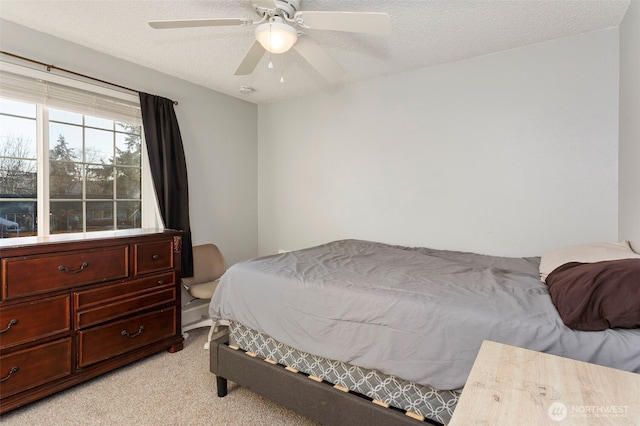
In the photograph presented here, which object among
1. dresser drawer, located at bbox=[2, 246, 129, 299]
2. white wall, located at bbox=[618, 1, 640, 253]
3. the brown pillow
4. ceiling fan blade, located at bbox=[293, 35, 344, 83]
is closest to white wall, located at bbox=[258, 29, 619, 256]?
white wall, located at bbox=[618, 1, 640, 253]

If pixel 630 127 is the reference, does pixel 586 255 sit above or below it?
below

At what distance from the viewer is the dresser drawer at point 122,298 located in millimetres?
→ 2107

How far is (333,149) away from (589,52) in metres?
2.20

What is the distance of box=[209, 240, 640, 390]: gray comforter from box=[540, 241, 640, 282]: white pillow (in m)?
0.13

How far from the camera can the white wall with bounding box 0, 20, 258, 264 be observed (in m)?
2.56

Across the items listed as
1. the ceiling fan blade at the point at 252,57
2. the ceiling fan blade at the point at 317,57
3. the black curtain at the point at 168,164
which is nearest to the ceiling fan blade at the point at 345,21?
the ceiling fan blade at the point at 317,57

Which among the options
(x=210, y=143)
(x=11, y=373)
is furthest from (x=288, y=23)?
(x=11, y=373)

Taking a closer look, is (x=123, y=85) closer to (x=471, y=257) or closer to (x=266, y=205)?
(x=266, y=205)

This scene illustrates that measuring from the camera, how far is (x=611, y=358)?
1.08m

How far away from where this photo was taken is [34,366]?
190cm

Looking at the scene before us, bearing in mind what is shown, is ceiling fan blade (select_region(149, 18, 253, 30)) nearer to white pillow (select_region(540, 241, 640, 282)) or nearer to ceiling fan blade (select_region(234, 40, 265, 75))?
ceiling fan blade (select_region(234, 40, 265, 75))

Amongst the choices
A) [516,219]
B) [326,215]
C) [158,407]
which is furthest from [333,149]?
[158,407]
